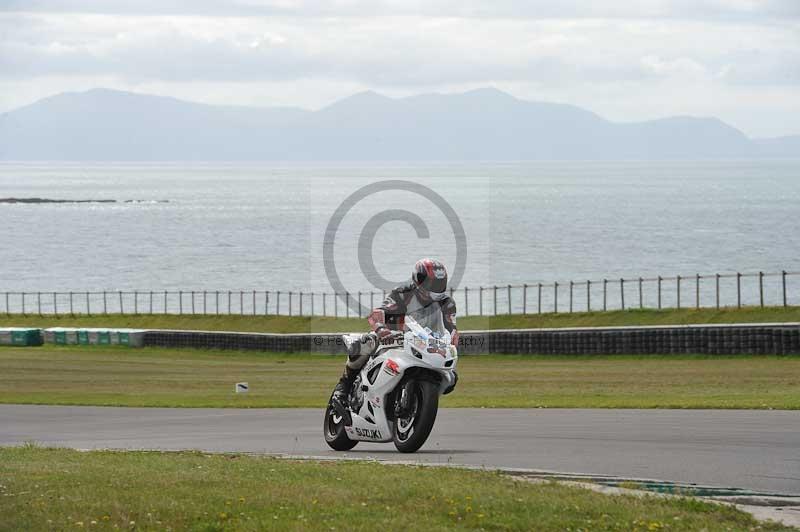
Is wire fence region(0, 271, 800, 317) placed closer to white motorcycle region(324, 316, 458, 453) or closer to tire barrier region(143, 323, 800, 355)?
tire barrier region(143, 323, 800, 355)

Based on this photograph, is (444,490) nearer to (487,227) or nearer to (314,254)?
(314,254)

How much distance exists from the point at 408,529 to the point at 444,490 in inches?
62.5

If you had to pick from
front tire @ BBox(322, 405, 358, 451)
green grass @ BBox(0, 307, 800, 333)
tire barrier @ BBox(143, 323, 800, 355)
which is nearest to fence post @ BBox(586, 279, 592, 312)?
green grass @ BBox(0, 307, 800, 333)

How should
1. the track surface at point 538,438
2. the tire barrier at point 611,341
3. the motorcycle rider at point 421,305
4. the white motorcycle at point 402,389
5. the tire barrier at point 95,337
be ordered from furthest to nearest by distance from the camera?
the tire barrier at point 95,337
the tire barrier at point 611,341
the motorcycle rider at point 421,305
the white motorcycle at point 402,389
the track surface at point 538,438

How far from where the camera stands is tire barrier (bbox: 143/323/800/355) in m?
41.1

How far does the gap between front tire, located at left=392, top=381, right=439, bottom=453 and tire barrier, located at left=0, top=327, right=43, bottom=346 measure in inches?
2010

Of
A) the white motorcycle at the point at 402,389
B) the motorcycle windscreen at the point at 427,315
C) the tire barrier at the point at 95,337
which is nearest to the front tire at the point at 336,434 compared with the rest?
the white motorcycle at the point at 402,389

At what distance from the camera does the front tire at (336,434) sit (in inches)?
663

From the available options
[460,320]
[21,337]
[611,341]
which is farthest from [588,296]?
[21,337]

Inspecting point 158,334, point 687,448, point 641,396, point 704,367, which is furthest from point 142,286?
point 687,448

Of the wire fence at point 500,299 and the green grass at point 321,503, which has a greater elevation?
the green grass at point 321,503

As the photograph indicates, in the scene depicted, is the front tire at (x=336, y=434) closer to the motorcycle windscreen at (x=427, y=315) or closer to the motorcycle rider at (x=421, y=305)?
the motorcycle rider at (x=421, y=305)

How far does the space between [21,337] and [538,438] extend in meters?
51.1

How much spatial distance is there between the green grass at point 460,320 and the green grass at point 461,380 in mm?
7618
